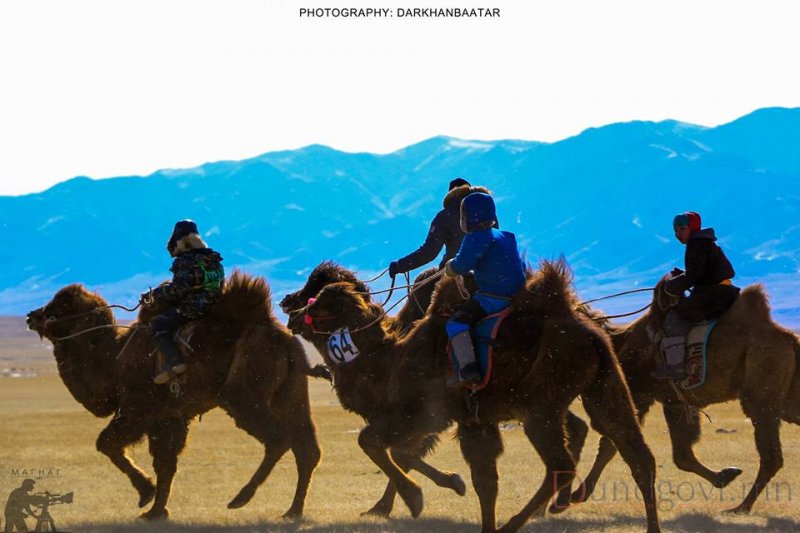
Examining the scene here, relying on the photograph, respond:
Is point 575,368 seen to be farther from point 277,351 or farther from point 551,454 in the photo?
point 277,351

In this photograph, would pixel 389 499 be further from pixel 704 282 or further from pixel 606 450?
pixel 704 282

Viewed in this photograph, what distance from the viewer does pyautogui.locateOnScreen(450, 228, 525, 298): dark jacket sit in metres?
9.44

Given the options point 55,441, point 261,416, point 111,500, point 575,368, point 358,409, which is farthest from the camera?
point 55,441

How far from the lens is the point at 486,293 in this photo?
31.1 ft

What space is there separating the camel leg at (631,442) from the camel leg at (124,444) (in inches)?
198

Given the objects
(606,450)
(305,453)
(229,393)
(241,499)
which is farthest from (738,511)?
(229,393)

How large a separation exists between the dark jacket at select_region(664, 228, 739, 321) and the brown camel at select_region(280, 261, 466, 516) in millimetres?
2645

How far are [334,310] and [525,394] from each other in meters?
2.39

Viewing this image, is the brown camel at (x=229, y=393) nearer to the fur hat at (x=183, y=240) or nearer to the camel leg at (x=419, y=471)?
the fur hat at (x=183, y=240)

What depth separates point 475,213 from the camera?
959cm

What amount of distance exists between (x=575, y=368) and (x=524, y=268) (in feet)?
3.81

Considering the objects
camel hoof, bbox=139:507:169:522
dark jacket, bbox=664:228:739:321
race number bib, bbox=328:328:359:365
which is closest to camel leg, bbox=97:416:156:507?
camel hoof, bbox=139:507:169:522

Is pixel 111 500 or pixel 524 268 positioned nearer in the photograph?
pixel 524 268

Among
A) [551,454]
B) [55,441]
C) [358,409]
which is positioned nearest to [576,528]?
[551,454]
